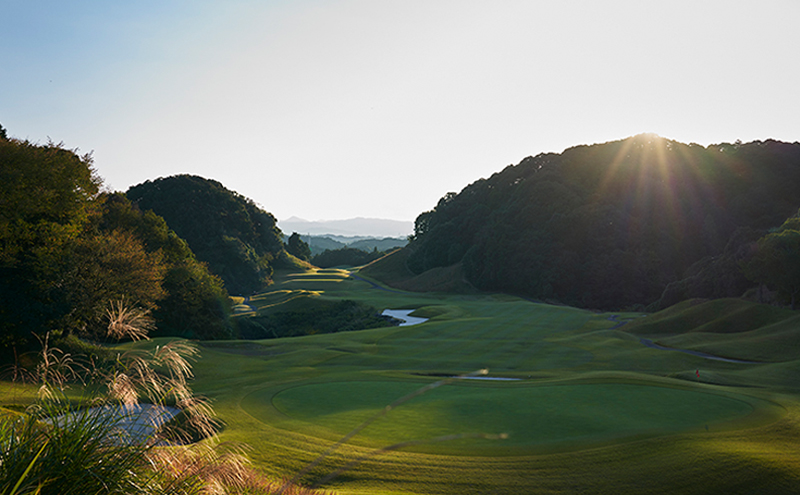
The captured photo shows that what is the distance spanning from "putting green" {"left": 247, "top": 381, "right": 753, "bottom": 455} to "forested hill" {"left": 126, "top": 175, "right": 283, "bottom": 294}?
60.7 metres

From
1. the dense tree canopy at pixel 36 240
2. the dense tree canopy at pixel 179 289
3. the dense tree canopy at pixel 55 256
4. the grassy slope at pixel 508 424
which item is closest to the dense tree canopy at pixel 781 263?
the grassy slope at pixel 508 424

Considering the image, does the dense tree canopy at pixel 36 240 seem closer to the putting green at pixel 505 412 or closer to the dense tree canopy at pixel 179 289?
the dense tree canopy at pixel 179 289

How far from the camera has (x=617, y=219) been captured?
69.9 metres

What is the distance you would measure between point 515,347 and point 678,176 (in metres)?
68.6

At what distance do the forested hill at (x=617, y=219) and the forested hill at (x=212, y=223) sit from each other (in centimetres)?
2888

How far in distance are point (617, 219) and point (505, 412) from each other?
66.2 m

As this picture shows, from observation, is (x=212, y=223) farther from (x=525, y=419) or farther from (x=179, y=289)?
(x=525, y=419)

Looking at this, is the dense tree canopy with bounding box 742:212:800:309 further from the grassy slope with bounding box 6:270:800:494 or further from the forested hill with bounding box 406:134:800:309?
the forested hill with bounding box 406:134:800:309

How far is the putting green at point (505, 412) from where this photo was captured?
9.10m

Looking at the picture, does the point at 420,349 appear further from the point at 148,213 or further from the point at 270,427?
the point at 148,213

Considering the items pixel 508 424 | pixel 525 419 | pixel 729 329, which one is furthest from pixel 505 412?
pixel 729 329

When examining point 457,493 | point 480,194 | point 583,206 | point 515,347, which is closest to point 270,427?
point 457,493

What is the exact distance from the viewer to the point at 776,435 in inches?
363

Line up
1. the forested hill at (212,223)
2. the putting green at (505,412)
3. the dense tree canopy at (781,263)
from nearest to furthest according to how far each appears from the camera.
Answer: the putting green at (505,412) → the dense tree canopy at (781,263) → the forested hill at (212,223)
